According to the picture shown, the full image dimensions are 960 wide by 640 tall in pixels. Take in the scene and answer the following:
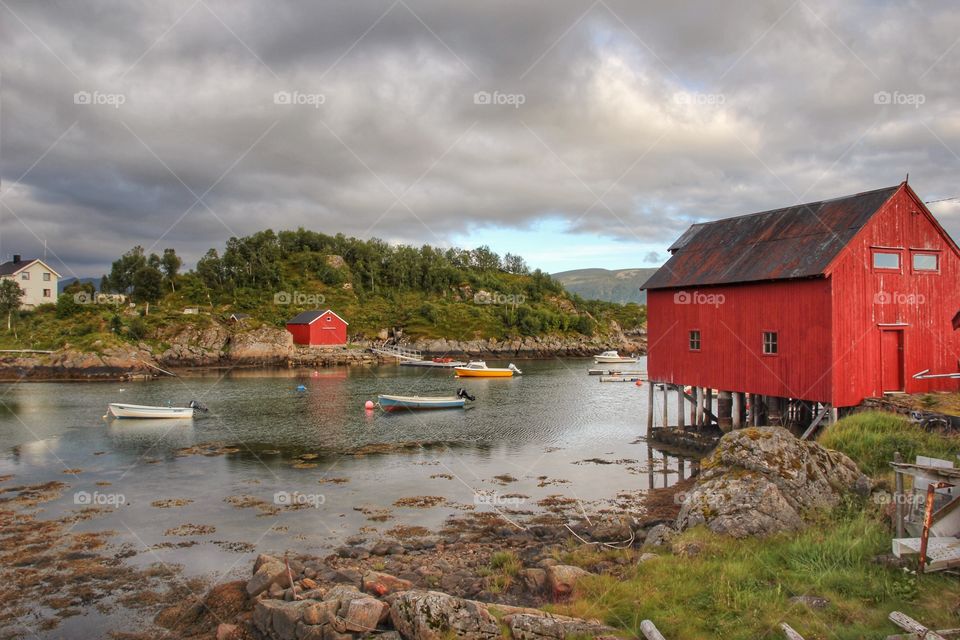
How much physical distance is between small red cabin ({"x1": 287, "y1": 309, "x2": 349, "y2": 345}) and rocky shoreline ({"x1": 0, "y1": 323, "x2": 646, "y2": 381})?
218cm

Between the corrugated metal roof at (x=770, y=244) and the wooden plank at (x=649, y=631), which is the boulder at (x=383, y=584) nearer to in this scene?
the wooden plank at (x=649, y=631)

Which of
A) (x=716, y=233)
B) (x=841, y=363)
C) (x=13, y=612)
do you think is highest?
(x=716, y=233)

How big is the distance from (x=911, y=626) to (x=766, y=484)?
515cm

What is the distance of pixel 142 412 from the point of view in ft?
122

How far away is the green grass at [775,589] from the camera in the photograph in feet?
26.6

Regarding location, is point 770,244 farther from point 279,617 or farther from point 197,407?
point 197,407

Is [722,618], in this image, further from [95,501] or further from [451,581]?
[95,501]

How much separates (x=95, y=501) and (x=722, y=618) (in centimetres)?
2027

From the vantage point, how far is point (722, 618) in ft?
Answer: 28.2

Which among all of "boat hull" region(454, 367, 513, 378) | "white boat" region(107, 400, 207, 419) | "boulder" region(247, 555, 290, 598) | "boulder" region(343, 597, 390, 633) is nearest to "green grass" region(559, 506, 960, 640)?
"boulder" region(343, 597, 390, 633)

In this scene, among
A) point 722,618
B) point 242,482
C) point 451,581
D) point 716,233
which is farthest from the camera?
point 716,233

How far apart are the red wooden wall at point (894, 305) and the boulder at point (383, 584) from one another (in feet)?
54.9

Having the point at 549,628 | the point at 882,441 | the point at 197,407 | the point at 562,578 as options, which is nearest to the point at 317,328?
the point at 197,407

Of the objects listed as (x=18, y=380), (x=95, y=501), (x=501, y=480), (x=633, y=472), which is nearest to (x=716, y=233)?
(x=633, y=472)
